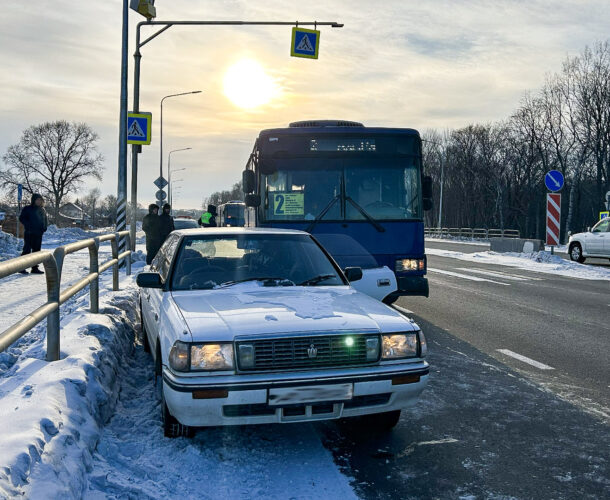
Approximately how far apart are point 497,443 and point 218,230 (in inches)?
115

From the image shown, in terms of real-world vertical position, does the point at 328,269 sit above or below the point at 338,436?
above

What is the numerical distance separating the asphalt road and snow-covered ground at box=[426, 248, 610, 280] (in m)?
9.60

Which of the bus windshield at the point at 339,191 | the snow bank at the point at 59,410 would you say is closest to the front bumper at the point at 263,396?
the snow bank at the point at 59,410

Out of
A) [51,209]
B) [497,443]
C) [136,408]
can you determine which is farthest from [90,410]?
[51,209]

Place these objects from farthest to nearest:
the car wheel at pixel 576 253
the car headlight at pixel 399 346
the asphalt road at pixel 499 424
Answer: the car wheel at pixel 576 253
the car headlight at pixel 399 346
the asphalt road at pixel 499 424

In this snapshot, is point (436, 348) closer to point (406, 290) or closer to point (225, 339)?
point (406, 290)

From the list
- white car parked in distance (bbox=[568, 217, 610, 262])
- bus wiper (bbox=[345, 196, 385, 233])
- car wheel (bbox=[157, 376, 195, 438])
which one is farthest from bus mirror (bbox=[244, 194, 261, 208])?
white car parked in distance (bbox=[568, 217, 610, 262])

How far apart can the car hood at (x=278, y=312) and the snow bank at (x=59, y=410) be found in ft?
2.69

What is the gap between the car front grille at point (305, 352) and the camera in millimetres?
3520

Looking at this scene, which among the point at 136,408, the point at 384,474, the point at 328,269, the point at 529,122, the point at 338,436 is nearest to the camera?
the point at 384,474

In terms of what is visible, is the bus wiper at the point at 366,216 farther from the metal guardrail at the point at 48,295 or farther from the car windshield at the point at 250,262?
the metal guardrail at the point at 48,295

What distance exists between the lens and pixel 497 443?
160 inches

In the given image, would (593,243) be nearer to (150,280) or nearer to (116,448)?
(150,280)

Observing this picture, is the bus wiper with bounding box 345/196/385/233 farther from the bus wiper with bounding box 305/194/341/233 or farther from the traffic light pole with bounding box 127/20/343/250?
the traffic light pole with bounding box 127/20/343/250
